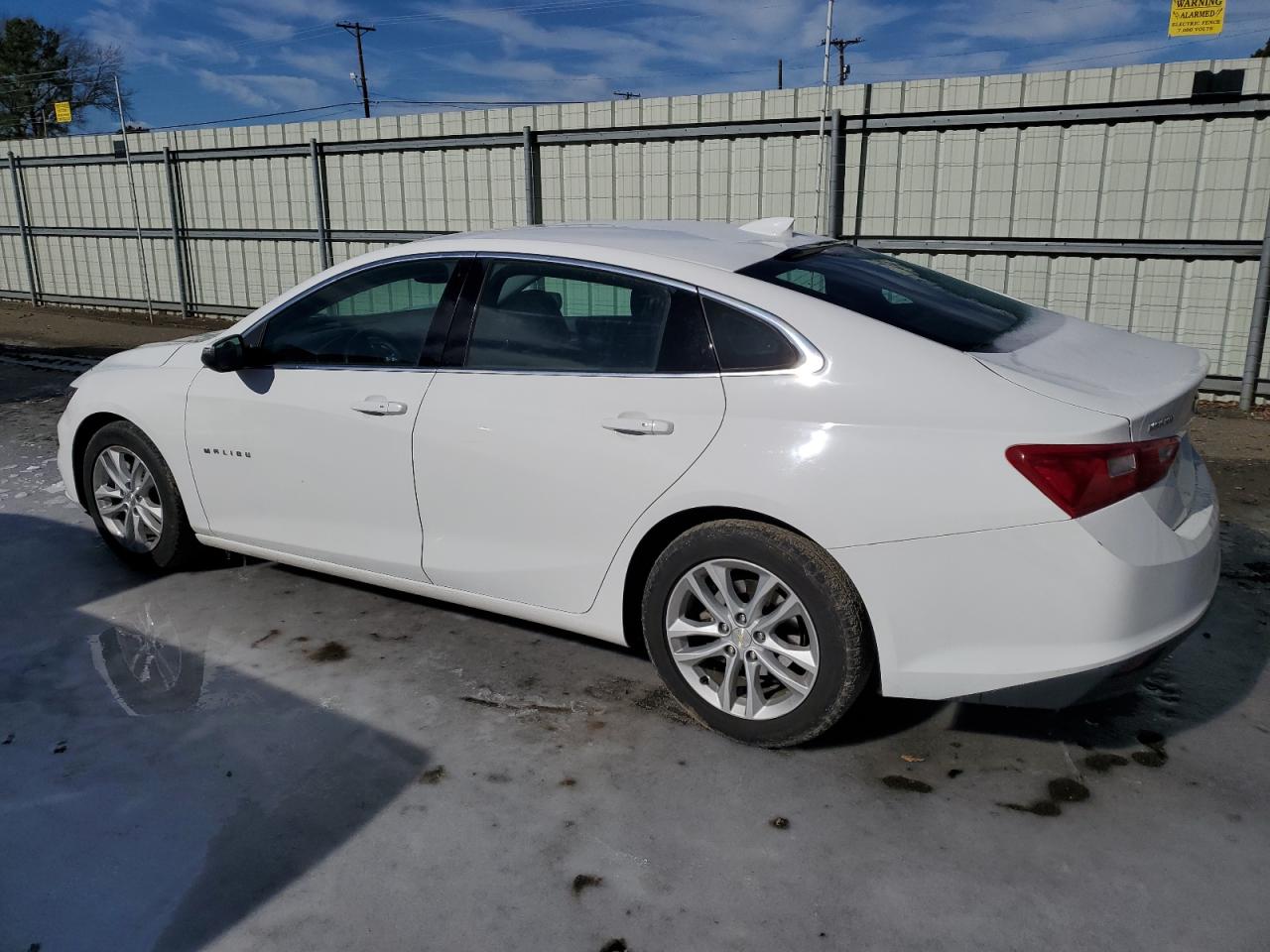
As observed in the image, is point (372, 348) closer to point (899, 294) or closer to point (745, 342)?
point (745, 342)

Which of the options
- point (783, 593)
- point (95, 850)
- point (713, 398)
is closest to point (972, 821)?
point (783, 593)

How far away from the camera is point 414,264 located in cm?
391

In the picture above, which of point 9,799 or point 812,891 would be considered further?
point 9,799

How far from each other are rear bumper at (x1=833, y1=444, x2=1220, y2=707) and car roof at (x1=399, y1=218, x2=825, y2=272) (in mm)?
1145

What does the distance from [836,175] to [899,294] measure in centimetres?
694

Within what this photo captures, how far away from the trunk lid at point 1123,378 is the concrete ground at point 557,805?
35.1 inches

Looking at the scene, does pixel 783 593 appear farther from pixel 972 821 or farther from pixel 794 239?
pixel 794 239

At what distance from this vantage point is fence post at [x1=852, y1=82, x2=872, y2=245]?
966 centimetres

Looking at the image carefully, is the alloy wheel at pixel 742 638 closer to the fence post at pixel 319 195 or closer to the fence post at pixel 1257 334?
the fence post at pixel 1257 334

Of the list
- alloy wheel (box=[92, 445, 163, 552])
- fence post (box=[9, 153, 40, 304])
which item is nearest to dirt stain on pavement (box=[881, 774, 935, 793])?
alloy wheel (box=[92, 445, 163, 552])

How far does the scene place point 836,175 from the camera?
9.87 meters

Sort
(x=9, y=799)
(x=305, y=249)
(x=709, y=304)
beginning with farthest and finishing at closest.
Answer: (x=305, y=249)
(x=709, y=304)
(x=9, y=799)

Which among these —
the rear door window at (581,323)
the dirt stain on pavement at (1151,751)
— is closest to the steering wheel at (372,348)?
the rear door window at (581,323)

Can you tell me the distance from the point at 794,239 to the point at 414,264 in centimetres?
144
